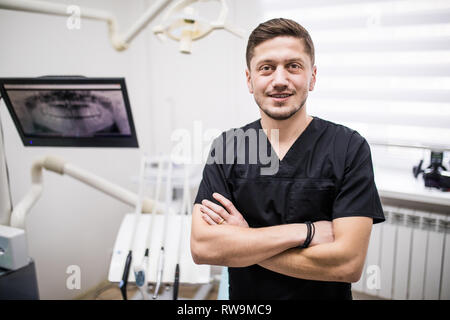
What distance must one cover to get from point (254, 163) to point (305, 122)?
8.8 inches

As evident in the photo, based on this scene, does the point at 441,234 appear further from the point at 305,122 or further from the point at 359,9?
the point at 359,9

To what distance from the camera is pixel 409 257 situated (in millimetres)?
1705

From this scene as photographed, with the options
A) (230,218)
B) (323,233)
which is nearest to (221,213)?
(230,218)

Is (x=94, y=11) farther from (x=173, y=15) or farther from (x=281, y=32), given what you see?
(x=281, y=32)

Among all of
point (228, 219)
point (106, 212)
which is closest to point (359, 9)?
point (228, 219)

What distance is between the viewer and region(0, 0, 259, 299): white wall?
1.79 m

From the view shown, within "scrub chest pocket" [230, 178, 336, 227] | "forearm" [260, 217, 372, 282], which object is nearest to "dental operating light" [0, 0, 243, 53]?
"scrub chest pocket" [230, 178, 336, 227]

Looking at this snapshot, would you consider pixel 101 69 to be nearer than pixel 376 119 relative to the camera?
No

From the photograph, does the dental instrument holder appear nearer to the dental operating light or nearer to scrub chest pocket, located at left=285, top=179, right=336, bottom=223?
scrub chest pocket, located at left=285, top=179, right=336, bottom=223

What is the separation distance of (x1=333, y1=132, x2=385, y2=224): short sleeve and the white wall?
101 centimetres

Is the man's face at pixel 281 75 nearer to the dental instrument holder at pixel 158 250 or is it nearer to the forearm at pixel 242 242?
the forearm at pixel 242 242

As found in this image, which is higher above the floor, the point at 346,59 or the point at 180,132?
the point at 346,59

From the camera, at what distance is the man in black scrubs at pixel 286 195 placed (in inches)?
35.9

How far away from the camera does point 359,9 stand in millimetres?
1699
